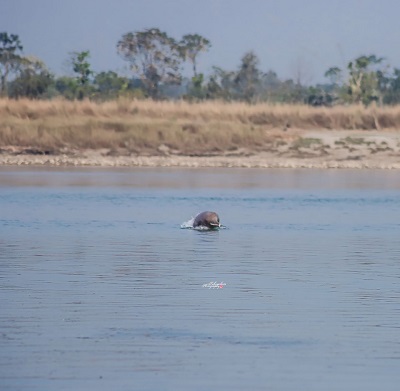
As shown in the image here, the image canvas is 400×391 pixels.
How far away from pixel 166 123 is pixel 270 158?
4055 millimetres

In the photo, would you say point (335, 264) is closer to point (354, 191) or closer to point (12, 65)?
point (354, 191)

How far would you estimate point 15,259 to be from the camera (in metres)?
14.7

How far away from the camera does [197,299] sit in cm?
1165

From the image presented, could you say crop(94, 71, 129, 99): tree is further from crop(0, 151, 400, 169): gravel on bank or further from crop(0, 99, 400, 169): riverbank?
crop(0, 151, 400, 169): gravel on bank

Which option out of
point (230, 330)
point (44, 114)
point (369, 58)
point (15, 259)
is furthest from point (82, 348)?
Result: point (369, 58)

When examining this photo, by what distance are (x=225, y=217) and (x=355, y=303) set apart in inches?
416

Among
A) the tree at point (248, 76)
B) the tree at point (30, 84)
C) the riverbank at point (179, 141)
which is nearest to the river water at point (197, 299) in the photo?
the riverbank at point (179, 141)

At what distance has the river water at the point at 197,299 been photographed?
8641 millimetres

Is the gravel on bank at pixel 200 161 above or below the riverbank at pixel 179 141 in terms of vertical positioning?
below

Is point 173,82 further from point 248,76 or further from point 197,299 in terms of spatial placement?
point 197,299

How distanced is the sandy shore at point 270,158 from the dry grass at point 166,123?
0.44 meters

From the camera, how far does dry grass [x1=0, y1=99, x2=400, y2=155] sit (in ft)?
131

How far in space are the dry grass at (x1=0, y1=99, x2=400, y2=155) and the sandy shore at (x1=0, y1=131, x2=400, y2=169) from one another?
1.43ft

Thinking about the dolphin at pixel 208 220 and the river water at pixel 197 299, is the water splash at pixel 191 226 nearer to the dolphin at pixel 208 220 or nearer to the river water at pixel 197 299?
the dolphin at pixel 208 220
